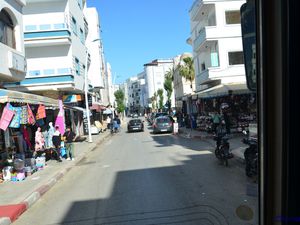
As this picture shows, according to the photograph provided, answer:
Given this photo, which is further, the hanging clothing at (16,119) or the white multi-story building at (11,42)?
the white multi-story building at (11,42)

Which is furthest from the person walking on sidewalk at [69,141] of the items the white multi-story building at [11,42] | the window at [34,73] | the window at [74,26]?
the window at [74,26]

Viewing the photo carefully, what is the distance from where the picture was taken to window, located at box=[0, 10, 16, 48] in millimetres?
18156

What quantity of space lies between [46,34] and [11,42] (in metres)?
11.6

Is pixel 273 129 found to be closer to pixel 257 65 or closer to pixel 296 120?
pixel 296 120

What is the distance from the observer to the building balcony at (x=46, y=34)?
3062 centimetres

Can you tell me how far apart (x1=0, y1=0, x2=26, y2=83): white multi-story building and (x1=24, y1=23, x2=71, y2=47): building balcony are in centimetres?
1073

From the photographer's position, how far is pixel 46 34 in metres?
30.8

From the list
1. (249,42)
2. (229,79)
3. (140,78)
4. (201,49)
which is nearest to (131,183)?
(249,42)

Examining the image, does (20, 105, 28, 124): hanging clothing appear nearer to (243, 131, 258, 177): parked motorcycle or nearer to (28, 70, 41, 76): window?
(243, 131, 258, 177): parked motorcycle

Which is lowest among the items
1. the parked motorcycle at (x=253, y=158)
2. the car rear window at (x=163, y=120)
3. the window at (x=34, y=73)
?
the car rear window at (x=163, y=120)

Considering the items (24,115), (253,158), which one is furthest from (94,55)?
(253,158)

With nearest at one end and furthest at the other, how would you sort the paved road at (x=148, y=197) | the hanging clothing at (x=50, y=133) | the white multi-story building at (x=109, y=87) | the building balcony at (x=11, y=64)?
the paved road at (x=148, y=197)
the building balcony at (x=11, y=64)
the hanging clothing at (x=50, y=133)
the white multi-story building at (x=109, y=87)

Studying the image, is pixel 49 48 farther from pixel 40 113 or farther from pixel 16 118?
pixel 16 118

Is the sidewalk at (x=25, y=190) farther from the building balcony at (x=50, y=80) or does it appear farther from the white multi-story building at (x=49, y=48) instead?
the white multi-story building at (x=49, y=48)
